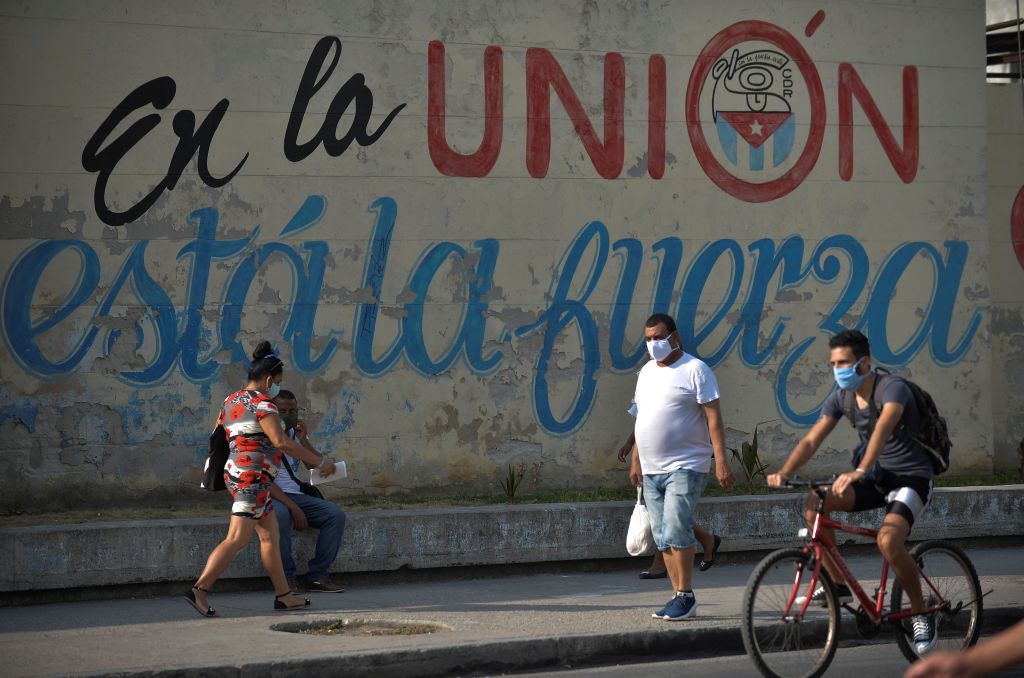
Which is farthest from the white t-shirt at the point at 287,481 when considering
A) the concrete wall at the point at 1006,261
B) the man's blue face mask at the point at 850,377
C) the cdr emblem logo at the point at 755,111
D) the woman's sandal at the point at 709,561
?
the concrete wall at the point at 1006,261

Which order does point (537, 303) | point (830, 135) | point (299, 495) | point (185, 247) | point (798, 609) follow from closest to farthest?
point (798, 609), point (299, 495), point (185, 247), point (537, 303), point (830, 135)

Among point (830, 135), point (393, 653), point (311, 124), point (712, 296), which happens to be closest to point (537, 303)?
point (712, 296)

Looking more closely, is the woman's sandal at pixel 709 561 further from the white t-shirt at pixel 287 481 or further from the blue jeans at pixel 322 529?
the white t-shirt at pixel 287 481

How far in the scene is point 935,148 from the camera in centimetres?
1384

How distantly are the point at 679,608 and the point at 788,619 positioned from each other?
1.40 meters

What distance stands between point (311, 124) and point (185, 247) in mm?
1582

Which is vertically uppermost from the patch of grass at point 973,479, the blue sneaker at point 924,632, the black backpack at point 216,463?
the black backpack at point 216,463

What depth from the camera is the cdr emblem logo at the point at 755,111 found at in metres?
13.2

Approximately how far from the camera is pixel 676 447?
8.33 metres

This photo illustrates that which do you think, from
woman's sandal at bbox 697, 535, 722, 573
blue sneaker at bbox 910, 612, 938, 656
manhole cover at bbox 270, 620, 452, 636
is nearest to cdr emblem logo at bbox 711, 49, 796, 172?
woman's sandal at bbox 697, 535, 722, 573

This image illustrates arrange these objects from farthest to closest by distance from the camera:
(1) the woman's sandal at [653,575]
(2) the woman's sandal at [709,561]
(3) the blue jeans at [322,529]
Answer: (1) the woman's sandal at [653,575] < (2) the woman's sandal at [709,561] < (3) the blue jeans at [322,529]

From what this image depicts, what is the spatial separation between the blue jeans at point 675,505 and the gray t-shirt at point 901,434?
1234 mm

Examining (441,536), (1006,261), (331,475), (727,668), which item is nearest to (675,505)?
(727,668)

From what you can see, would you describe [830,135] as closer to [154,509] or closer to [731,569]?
[731,569]
